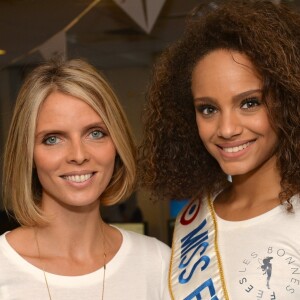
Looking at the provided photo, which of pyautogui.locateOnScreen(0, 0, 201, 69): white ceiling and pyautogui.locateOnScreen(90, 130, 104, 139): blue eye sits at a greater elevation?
pyautogui.locateOnScreen(0, 0, 201, 69): white ceiling

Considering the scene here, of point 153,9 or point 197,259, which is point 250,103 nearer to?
point 197,259

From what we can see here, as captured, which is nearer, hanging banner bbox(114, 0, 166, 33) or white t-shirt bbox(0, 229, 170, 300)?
white t-shirt bbox(0, 229, 170, 300)

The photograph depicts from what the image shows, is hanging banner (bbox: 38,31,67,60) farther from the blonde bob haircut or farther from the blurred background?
the blonde bob haircut

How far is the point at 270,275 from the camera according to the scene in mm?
1830

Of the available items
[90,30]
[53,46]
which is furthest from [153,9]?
[53,46]

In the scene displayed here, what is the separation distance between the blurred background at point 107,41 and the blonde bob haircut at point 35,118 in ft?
4.97

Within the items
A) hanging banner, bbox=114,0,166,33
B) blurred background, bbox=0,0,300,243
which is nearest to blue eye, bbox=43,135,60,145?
blurred background, bbox=0,0,300,243

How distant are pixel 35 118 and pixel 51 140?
0.27 feet

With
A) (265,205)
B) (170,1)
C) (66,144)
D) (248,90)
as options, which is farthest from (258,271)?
(170,1)

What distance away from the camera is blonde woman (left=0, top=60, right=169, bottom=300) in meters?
1.96

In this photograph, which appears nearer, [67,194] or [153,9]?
[67,194]

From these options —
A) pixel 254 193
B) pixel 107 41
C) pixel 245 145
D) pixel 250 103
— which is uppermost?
pixel 107 41

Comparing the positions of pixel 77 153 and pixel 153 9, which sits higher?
pixel 153 9

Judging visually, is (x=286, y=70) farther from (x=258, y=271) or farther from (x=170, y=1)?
(x=170, y=1)
